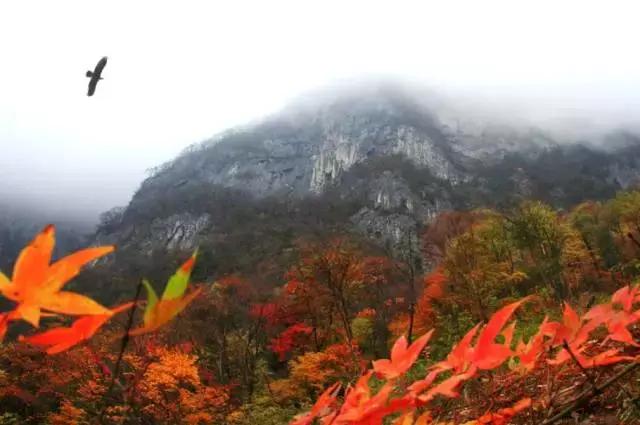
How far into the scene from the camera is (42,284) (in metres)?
0.41

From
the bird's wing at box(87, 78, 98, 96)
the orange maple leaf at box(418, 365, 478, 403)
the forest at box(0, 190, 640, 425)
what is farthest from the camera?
the forest at box(0, 190, 640, 425)

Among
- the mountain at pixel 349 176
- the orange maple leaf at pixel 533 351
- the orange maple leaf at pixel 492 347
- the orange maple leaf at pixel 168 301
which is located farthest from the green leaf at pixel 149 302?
the mountain at pixel 349 176

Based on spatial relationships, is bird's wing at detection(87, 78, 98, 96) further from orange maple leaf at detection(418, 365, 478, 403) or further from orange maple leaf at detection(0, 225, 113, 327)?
orange maple leaf at detection(418, 365, 478, 403)

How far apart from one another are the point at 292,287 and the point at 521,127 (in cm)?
9161

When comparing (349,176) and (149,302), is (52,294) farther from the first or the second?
(349,176)

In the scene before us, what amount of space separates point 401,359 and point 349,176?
69.8 metres

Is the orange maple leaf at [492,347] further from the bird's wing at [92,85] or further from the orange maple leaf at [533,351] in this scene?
the bird's wing at [92,85]

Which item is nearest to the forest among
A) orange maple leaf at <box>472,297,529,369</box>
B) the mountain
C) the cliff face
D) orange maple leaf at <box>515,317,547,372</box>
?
orange maple leaf at <box>515,317,547,372</box>

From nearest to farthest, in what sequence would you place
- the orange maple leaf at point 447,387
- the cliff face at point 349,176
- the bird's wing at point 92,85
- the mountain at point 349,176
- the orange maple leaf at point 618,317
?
the orange maple leaf at point 447,387
the orange maple leaf at point 618,317
the bird's wing at point 92,85
the mountain at point 349,176
the cliff face at point 349,176

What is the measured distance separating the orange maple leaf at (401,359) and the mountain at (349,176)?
3342 centimetres

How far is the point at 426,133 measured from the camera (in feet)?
276

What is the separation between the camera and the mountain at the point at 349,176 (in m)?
53.5

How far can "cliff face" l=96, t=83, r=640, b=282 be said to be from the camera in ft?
182

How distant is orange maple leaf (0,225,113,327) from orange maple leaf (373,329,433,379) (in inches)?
15.6
